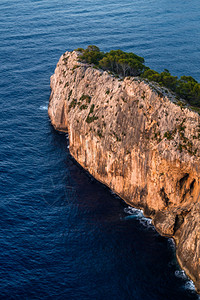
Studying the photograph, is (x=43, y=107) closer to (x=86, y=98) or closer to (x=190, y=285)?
(x=86, y=98)

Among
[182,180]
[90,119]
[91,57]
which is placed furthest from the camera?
[91,57]

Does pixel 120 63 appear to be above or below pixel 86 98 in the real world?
above

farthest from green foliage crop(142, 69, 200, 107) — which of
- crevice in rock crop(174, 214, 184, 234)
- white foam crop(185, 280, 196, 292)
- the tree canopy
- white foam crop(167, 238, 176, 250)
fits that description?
white foam crop(185, 280, 196, 292)

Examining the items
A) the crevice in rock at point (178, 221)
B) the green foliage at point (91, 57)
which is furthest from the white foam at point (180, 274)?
the green foliage at point (91, 57)

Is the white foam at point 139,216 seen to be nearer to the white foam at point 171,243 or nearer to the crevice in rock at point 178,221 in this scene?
the white foam at point 171,243

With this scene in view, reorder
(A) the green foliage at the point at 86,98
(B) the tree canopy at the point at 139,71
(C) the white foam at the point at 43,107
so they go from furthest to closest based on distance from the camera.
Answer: (C) the white foam at the point at 43,107 < (A) the green foliage at the point at 86,98 < (B) the tree canopy at the point at 139,71

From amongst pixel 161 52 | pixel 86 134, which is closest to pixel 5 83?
pixel 86 134

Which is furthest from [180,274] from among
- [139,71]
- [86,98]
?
[139,71]
